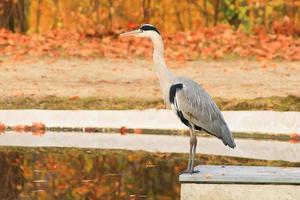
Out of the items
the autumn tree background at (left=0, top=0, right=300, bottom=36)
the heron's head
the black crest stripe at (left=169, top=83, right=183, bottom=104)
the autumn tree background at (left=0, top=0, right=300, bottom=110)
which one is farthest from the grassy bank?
the autumn tree background at (left=0, top=0, right=300, bottom=36)

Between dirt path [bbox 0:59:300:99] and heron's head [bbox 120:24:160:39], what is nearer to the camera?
heron's head [bbox 120:24:160:39]

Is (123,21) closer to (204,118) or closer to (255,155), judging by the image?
(255,155)

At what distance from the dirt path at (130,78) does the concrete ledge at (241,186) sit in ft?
27.2

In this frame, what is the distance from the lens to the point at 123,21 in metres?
26.0

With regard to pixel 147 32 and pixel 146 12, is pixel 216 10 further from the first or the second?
pixel 147 32

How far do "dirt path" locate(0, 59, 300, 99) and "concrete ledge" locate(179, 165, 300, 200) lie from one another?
8.30m

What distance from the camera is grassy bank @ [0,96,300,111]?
17672mm

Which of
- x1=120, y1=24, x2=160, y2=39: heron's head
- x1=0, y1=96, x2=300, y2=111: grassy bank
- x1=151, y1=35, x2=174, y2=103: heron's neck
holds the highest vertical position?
x1=120, y1=24, x2=160, y2=39: heron's head

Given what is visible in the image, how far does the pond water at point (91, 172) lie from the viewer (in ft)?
37.8

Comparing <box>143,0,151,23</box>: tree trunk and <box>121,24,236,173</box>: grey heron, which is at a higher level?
<box>143,0,151,23</box>: tree trunk

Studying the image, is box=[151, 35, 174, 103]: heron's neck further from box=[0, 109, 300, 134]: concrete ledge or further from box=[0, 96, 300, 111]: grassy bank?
box=[0, 96, 300, 111]: grassy bank

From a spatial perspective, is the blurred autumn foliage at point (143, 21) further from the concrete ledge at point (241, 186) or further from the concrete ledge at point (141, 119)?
the concrete ledge at point (241, 186)

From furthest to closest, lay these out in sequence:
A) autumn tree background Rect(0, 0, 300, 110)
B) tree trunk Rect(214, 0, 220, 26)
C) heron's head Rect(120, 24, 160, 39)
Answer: tree trunk Rect(214, 0, 220, 26) < autumn tree background Rect(0, 0, 300, 110) < heron's head Rect(120, 24, 160, 39)

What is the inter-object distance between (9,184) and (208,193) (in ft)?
7.08
